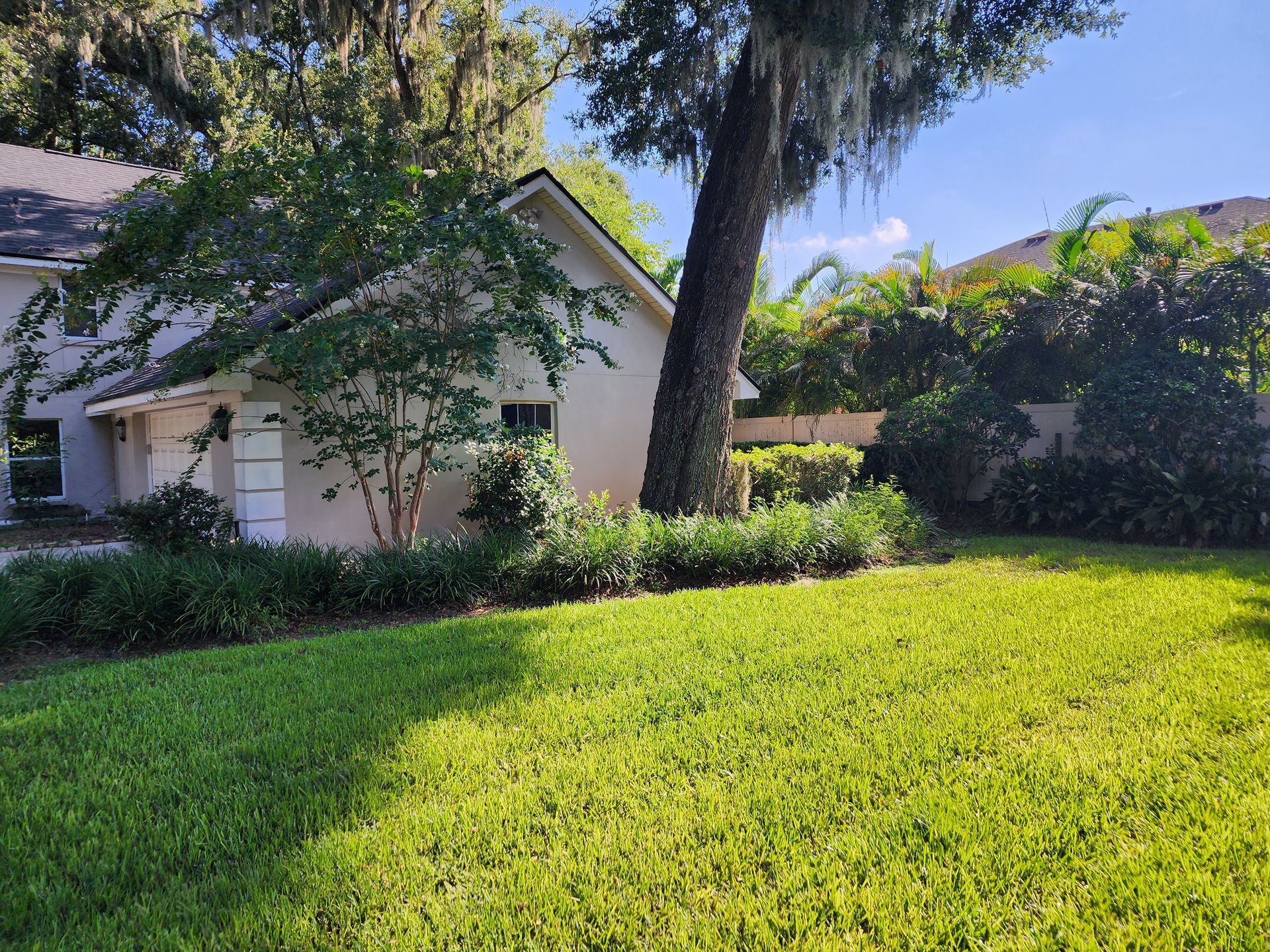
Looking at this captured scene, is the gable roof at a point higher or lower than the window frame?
higher

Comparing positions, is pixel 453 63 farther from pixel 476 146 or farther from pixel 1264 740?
pixel 1264 740

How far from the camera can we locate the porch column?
7.56m

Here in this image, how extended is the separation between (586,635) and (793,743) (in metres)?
2.07

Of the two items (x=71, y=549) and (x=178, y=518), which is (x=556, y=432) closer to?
(x=178, y=518)

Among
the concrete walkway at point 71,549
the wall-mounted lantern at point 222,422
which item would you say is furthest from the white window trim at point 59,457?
the wall-mounted lantern at point 222,422

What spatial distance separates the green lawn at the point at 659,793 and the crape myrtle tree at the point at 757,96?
14.1 feet

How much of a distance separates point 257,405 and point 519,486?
2939 mm

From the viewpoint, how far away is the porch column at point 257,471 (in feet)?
24.8

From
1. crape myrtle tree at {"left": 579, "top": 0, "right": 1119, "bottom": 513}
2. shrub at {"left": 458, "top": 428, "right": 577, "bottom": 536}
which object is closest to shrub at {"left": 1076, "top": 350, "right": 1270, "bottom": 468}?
crape myrtle tree at {"left": 579, "top": 0, "right": 1119, "bottom": 513}

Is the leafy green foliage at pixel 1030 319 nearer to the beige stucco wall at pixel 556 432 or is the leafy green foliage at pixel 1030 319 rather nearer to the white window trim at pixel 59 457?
the beige stucco wall at pixel 556 432

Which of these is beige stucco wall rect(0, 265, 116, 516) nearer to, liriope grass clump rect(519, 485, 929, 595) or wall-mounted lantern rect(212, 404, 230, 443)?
wall-mounted lantern rect(212, 404, 230, 443)

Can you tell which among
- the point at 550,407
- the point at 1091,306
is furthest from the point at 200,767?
the point at 1091,306

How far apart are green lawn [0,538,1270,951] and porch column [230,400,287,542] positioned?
10.3ft

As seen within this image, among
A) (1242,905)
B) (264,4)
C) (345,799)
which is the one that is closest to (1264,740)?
(1242,905)
